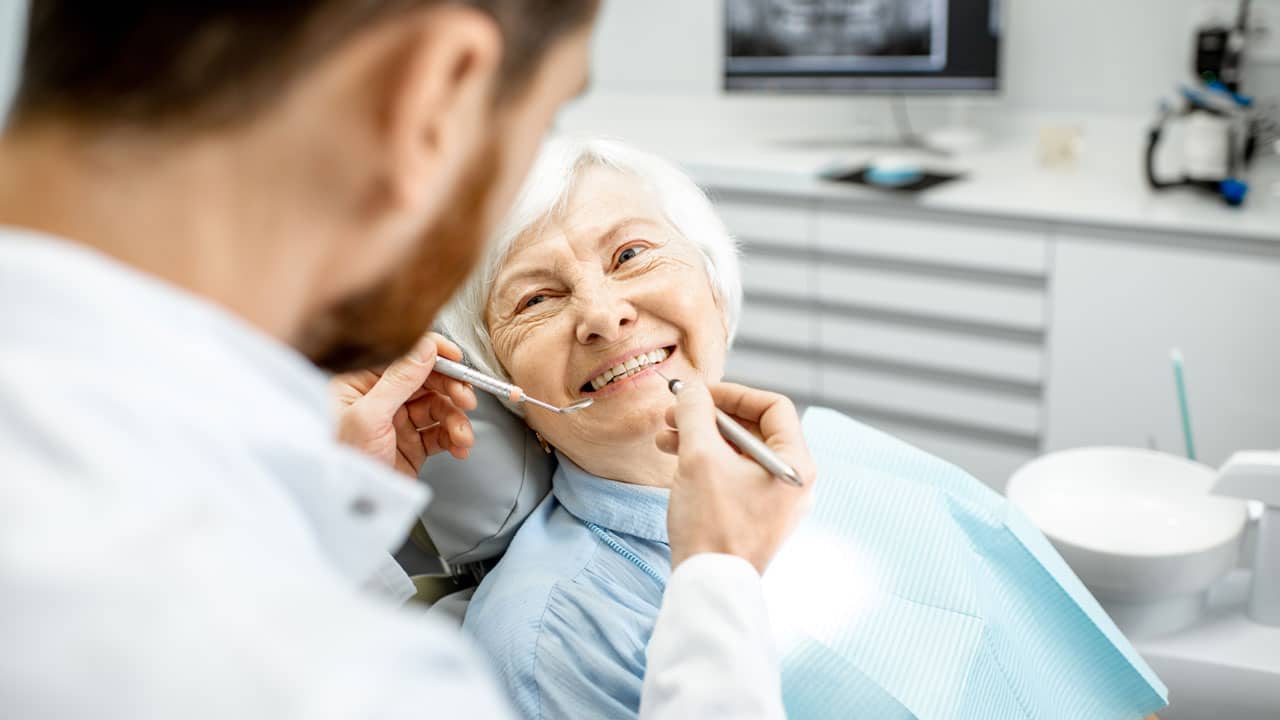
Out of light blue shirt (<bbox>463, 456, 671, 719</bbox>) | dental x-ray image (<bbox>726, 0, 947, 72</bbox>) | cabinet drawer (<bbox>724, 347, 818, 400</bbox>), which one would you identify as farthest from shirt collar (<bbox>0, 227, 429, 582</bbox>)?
dental x-ray image (<bbox>726, 0, 947, 72</bbox>)

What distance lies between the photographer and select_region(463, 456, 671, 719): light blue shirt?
3.74ft

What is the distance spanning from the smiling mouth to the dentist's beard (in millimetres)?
→ 709

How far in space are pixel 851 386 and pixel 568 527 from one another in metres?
2.08

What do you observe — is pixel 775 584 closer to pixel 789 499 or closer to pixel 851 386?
pixel 789 499

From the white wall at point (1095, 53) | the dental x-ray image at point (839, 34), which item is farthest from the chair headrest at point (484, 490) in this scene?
the white wall at point (1095, 53)

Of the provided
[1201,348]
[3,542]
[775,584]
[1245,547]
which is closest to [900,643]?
[775,584]

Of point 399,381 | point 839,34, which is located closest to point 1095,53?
point 839,34

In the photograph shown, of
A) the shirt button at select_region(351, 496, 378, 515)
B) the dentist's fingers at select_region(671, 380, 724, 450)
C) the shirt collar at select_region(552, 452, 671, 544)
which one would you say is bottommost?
the shirt collar at select_region(552, 452, 671, 544)

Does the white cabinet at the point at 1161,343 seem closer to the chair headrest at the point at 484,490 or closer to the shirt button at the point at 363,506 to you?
the chair headrest at the point at 484,490

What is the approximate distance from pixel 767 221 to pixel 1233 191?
121 cm

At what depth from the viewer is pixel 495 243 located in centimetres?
144

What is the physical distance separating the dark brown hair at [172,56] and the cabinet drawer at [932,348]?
8.90 feet

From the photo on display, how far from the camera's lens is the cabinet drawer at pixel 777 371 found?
11.1 ft

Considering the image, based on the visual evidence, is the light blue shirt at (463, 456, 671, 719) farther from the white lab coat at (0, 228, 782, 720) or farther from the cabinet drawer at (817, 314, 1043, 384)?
the cabinet drawer at (817, 314, 1043, 384)
